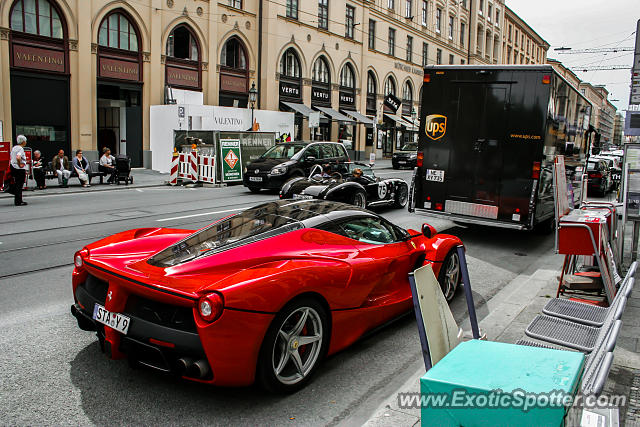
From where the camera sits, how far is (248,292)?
11.2 ft

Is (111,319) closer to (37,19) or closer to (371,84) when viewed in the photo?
(37,19)

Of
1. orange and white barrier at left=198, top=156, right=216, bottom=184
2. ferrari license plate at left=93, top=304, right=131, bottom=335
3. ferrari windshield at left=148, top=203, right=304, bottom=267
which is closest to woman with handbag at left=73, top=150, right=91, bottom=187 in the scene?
orange and white barrier at left=198, top=156, right=216, bottom=184

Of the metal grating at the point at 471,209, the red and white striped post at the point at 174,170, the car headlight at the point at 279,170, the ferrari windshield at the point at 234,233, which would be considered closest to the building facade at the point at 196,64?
the red and white striped post at the point at 174,170

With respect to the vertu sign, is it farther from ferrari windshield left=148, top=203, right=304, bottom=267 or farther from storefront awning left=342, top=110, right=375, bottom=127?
storefront awning left=342, top=110, right=375, bottom=127

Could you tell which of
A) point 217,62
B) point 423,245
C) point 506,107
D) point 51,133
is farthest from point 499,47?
point 423,245

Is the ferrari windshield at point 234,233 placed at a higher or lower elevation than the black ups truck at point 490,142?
lower

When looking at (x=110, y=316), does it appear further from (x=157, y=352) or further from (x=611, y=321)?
(x=611, y=321)

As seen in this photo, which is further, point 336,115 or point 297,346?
point 336,115

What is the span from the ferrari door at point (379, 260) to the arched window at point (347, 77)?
115 ft

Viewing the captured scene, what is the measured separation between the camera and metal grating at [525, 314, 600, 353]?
3.72 m

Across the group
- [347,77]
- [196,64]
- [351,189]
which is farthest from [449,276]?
[347,77]

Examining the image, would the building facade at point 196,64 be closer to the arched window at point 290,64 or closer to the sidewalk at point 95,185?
the arched window at point 290,64

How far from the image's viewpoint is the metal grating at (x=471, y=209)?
9.66 metres

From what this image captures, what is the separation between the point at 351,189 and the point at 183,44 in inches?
739
